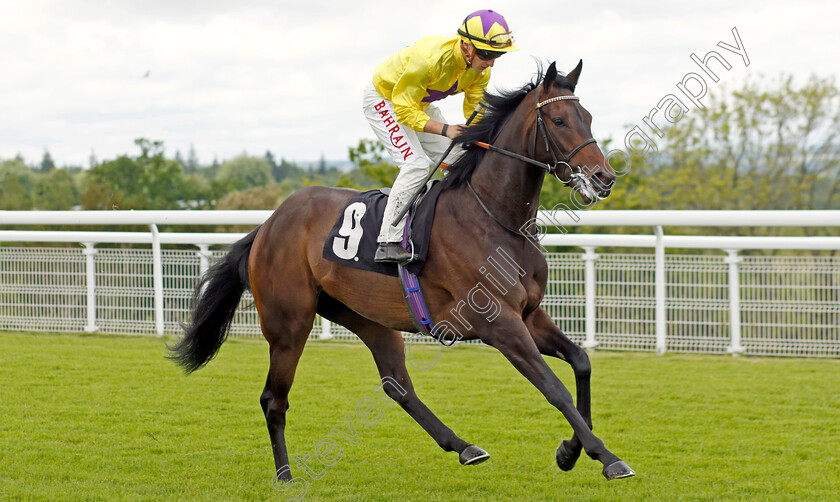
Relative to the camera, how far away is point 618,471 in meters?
3.03

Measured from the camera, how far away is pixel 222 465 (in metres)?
4.21

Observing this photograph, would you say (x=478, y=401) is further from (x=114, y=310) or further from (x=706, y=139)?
(x=706, y=139)

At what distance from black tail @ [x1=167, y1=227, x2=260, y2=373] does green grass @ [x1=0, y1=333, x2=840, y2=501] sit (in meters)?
0.49

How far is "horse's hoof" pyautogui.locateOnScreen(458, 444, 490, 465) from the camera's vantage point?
3787 millimetres

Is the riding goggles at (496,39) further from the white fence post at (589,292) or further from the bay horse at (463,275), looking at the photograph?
the white fence post at (589,292)

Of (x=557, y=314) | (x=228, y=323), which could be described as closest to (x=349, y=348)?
(x=557, y=314)

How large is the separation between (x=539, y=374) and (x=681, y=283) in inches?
168

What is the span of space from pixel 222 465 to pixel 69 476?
72 centimetres

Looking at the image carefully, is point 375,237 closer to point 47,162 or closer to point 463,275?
point 463,275

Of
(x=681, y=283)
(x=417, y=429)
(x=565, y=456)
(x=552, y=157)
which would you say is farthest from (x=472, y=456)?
(x=681, y=283)

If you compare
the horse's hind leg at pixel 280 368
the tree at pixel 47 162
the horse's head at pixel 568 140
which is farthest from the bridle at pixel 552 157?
the tree at pixel 47 162

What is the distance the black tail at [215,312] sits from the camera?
469 centimetres

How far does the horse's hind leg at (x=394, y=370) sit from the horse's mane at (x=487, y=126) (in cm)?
99

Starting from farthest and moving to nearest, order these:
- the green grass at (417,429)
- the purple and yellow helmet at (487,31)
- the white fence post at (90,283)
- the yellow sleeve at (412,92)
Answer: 1. the white fence post at (90,283)
2. the green grass at (417,429)
3. the yellow sleeve at (412,92)
4. the purple and yellow helmet at (487,31)
